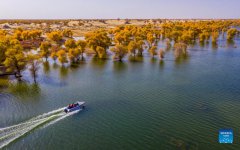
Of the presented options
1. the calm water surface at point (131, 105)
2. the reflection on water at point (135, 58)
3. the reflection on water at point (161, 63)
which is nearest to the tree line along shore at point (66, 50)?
the reflection on water at point (135, 58)

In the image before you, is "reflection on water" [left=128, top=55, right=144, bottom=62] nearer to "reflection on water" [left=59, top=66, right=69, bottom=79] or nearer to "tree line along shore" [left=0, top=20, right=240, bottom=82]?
"tree line along shore" [left=0, top=20, right=240, bottom=82]

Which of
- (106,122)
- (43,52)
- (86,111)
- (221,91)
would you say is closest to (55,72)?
(43,52)

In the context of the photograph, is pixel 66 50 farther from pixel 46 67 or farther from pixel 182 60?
pixel 182 60

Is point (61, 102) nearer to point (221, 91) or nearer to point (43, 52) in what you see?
point (221, 91)

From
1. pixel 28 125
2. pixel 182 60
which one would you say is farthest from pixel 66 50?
pixel 28 125

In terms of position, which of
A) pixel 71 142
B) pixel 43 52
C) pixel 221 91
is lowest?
pixel 71 142

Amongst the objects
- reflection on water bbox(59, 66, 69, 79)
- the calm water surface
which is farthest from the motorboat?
reflection on water bbox(59, 66, 69, 79)

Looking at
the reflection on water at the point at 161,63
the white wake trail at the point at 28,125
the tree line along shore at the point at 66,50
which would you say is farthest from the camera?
the reflection on water at the point at 161,63

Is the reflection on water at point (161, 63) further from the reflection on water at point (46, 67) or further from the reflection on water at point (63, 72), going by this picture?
the reflection on water at point (46, 67)
